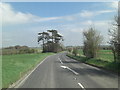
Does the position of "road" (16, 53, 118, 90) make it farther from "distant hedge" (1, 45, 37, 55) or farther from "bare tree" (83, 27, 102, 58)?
"distant hedge" (1, 45, 37, 55)

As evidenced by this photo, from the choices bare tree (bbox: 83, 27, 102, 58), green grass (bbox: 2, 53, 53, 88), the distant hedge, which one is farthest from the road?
the distant hedge

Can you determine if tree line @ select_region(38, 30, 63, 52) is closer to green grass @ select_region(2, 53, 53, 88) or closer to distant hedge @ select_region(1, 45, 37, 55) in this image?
distant hedge @ select_region(1, 45, 37, 55)

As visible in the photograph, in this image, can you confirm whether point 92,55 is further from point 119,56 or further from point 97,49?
Result: point 119,56

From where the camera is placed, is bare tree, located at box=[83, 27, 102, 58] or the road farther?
bare tree, located at box=[83, 27, 102, 58]

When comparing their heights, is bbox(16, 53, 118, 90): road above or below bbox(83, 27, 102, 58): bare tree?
below

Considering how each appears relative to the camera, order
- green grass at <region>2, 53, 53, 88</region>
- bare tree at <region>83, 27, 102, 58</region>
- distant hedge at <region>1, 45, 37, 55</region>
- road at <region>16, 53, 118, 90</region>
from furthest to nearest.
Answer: distant hedge at <region>1, 45, 37, 55</region> → bare tree at <region>83, 27, 102, 58</region> → green grass at <region>2, 53, 53, 88</region> → road at <region>16, 53, 118, 90</region>

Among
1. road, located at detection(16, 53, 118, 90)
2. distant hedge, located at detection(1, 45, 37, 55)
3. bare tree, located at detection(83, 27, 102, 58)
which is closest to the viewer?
road, located at detection(16, 53, 118, 90)

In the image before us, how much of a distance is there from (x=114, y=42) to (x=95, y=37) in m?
21.1

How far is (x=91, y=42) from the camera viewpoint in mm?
44844

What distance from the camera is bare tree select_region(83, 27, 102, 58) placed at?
44006 mm

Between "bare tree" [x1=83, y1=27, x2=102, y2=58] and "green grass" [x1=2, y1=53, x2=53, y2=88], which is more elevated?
"bare tree" [x1=83, y1=27, x2=102, y2=58]

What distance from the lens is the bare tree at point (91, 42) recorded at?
1733 inches

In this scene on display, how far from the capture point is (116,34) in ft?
77.6

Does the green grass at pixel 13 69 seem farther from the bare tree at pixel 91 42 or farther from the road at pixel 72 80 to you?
the bare tree at pixel 91 42
